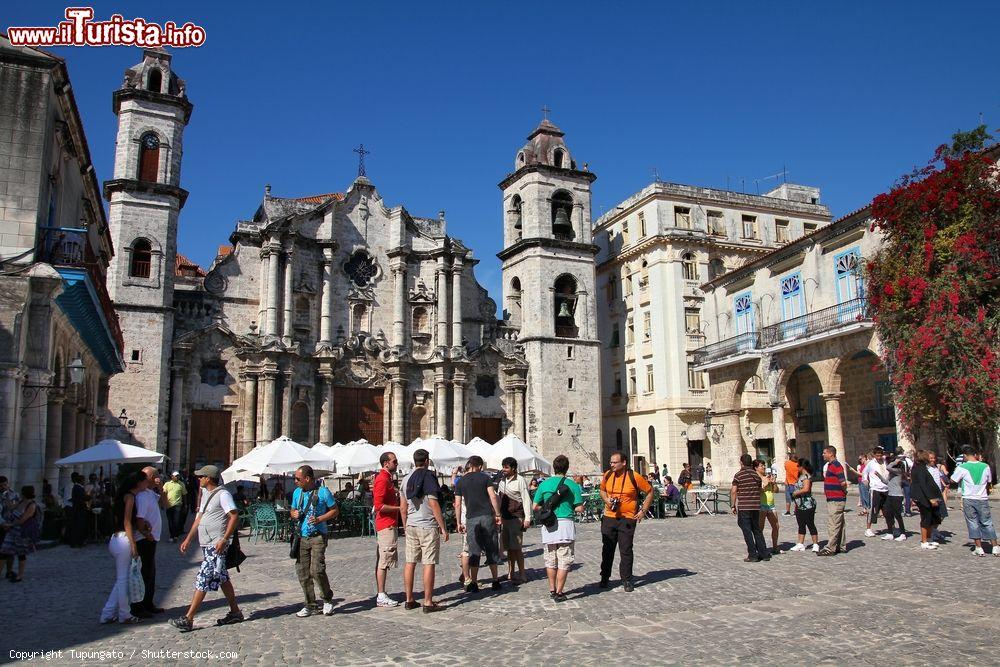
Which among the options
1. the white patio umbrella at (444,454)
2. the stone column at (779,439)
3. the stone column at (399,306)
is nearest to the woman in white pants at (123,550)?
the white patio umbrella at (444,454)

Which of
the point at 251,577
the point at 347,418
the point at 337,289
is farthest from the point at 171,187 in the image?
the point at 251,577

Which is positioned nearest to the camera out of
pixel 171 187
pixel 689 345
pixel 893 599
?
pixel 893 599

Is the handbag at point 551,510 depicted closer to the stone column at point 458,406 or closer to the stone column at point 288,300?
the stone column at point 288,300

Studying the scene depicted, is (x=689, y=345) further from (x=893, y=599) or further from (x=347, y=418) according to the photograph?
(x=893, y=599)

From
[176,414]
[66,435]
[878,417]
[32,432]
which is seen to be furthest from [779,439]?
[32,432]

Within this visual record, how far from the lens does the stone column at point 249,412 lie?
3188 centimetres

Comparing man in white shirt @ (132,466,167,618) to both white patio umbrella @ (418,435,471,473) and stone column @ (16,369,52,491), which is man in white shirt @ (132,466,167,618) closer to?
stone column @ (16,369,52,491)

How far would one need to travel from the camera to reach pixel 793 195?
154 feet

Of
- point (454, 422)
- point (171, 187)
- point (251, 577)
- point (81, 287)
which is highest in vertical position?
point (171, 187)

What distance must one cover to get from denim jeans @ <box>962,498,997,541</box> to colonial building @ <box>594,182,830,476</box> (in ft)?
81.2

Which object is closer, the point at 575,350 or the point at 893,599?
the point at 893,599

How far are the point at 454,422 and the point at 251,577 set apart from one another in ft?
79.5

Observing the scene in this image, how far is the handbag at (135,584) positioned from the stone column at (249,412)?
24150 mm

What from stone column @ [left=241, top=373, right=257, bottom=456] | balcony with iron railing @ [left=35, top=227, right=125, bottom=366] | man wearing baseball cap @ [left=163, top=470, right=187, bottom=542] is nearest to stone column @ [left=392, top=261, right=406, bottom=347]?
stone column @ [left=241, top=373, right=257, bottom=456]
